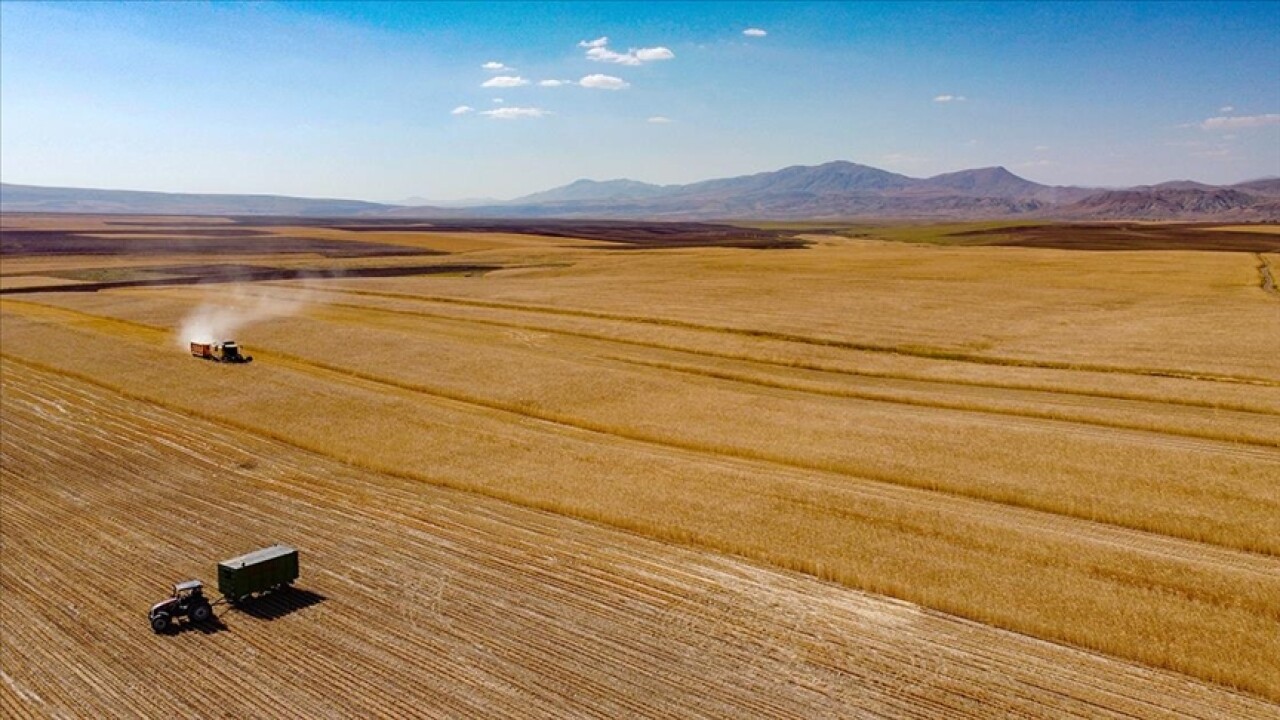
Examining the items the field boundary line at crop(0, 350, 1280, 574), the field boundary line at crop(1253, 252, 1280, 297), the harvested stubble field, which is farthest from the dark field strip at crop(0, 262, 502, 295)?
the field boundary line at crop(1253, 252, 1280, 297)

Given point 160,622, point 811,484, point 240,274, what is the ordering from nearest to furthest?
point 160,622 → point 811,484 → point 240,274

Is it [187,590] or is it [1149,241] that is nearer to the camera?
[187,590]

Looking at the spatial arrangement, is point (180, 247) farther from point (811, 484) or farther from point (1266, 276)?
point (1266, 276)

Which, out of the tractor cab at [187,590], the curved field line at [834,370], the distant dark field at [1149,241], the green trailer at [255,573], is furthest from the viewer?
the distant dark field at [1149,241]

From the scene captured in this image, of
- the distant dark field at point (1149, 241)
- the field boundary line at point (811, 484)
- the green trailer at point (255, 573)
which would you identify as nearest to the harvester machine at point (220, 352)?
the field boundary line at point (811, 484)

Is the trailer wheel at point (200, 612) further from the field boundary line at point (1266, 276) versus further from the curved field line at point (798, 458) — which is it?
the field boundary line at point (1266, 276)

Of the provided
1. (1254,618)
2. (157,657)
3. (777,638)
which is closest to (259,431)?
(157,657)

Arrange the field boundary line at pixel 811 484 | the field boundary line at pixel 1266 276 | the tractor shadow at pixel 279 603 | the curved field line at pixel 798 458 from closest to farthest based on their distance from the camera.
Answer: the tractor shadow at pixel 279 603, the field boundary line at pixel 811 484, the curved field line at pixel 798 458, the field boundary line at pixel 1266 276

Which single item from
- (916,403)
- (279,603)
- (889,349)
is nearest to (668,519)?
(279,603)
